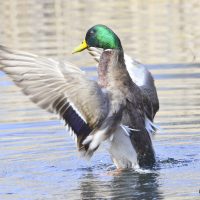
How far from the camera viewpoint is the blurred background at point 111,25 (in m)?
18.5

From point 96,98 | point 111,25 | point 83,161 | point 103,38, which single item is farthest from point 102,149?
point 111,25

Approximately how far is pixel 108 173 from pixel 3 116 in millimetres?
3028

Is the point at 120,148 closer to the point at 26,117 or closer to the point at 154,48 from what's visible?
the point at 26,117

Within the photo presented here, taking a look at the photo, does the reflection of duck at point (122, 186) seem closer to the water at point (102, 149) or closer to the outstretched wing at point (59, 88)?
the water at point (102, 149)

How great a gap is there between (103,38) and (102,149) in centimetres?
180

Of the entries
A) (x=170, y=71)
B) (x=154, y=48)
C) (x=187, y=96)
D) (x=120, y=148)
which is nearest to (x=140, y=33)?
(x=154, y=48)

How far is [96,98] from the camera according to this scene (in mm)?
9883

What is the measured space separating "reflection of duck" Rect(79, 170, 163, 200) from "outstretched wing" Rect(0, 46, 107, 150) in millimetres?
546

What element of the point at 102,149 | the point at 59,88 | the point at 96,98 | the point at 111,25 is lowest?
the point at 102,149

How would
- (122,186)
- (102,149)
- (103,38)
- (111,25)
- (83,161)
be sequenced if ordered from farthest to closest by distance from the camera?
(111,25)
(102,149)
(83,161)
(103,38)
(122,186)

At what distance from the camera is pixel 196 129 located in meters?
12.0

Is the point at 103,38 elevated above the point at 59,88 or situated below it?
above

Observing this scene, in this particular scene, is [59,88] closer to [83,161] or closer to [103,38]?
[103,38]

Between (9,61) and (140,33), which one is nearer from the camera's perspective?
(9,61)
